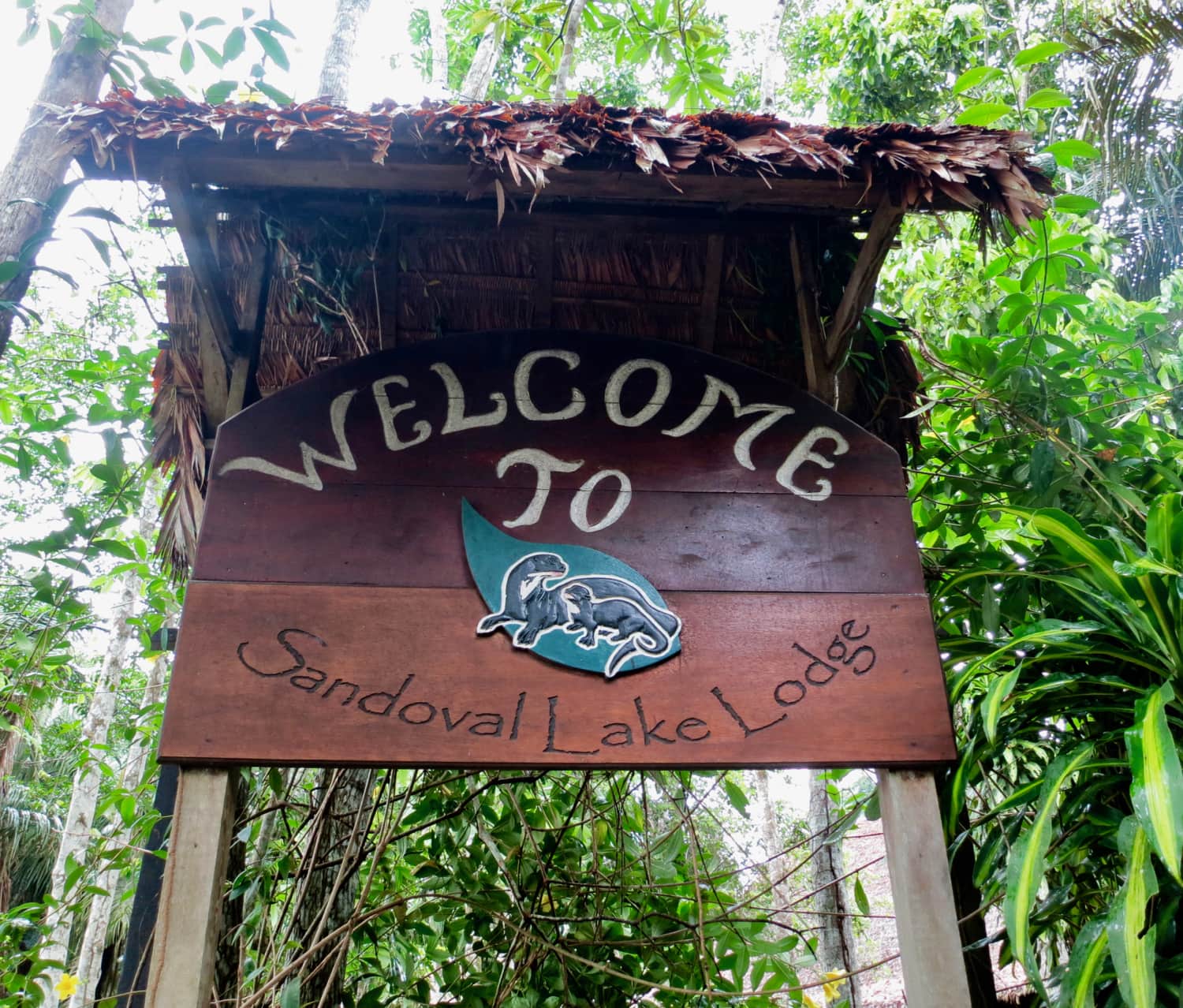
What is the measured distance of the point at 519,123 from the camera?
71.9 inches

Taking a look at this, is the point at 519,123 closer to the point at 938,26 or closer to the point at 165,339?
the point at 165,339

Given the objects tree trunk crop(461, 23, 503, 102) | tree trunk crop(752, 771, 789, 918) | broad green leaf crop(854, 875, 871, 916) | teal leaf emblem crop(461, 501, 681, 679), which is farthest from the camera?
tree trunk crop(752, 771, 789, 918)

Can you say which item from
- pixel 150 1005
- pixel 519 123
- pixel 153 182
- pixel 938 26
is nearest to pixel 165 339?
pixel 153 182

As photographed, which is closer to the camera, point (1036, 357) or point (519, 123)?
point (519, 123)

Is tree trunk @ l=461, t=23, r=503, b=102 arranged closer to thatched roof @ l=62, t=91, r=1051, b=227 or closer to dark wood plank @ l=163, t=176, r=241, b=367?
dark wood plank @ l=163, t=176, r=241, b=367

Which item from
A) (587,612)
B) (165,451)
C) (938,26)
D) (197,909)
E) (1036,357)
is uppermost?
(938,26)

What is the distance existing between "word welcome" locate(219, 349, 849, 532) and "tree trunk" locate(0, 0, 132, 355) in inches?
37.8

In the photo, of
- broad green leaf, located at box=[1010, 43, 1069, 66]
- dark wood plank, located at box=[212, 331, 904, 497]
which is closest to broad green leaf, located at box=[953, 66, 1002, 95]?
broad green leaf, located at box=[1010, 43, 1069, 66]

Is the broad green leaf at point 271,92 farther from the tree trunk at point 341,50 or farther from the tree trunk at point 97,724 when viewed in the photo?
the tree trunk at point 97,724

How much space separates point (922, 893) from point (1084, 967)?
302 mm

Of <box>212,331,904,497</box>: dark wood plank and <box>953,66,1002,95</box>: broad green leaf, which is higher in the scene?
<box>953,66,1002,95</box>: broad green leaf

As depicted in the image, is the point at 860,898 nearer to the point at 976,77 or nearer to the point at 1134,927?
the point at 1134,927

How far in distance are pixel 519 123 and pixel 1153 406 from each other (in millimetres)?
2039

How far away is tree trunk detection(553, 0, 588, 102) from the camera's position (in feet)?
12.5
